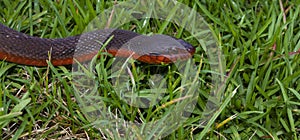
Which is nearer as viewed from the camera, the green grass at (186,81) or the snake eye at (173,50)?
the green grass at (186,81)

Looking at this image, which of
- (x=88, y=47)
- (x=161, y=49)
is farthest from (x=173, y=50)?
(x=88, y=47)

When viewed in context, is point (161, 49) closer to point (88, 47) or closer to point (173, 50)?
point (173, 50)

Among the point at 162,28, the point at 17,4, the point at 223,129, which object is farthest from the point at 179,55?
the point at 17,4

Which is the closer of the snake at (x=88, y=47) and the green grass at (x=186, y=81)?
the green grass at (x=186, y=81)

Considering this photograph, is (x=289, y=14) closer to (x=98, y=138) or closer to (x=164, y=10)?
(x=164, y=10)

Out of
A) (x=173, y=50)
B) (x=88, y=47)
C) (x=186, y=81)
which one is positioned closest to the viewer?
(x=186, y=81)

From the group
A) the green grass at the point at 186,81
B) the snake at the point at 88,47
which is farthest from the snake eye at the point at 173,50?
the green grass at the point at 186,81

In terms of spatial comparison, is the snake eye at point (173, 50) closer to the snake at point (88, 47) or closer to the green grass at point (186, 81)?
the snake at point (88, 47)
